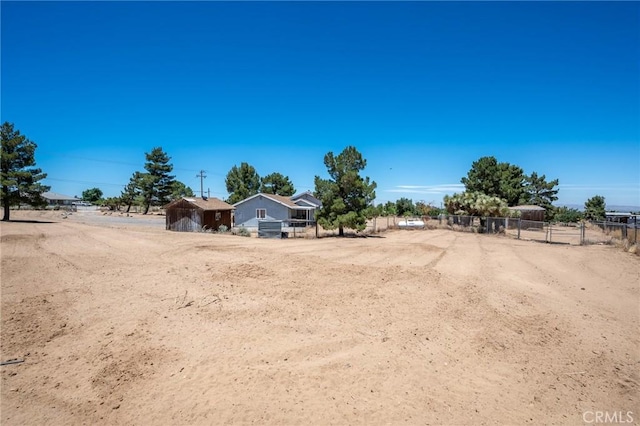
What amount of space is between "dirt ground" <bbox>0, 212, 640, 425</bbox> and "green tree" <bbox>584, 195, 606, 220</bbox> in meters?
43.1

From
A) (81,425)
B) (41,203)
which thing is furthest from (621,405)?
(41,203)

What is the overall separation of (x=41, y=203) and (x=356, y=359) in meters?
37.5

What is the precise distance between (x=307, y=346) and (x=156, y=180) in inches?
2442

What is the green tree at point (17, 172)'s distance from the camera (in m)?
29.4

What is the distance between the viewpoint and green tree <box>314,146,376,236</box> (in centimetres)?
2462

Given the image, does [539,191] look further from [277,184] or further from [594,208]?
[277,184]

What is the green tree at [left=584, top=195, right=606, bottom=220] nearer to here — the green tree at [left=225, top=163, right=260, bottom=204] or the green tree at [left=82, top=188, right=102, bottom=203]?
the green tree at [left=225, top=163, right=260, bottom=204]

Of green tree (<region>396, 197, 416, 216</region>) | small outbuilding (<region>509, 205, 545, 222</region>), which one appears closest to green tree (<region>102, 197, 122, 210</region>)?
green tree (<region>396, 197, 416, 216</region>)

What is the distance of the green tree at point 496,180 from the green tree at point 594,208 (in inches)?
390

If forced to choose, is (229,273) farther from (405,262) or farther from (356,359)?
(405,262)

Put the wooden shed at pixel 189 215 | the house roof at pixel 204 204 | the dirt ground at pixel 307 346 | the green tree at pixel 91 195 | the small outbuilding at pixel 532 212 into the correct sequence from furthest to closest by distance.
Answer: the green tree at pixel 91 195, the small outbuilding at pixel 532 212, the house roof at pixel 204 204, the wooden shed at pixel 189 215, the dirt ground at pixel 307 346

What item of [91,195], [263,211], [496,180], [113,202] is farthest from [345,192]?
[91,195]

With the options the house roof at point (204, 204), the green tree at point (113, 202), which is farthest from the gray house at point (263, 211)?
the green tree at point (113, 202)

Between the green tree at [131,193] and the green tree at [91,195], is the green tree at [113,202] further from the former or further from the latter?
the green tree at [91,195]
